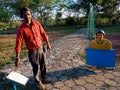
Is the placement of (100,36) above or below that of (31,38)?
below

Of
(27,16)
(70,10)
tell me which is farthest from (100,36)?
(70,10)

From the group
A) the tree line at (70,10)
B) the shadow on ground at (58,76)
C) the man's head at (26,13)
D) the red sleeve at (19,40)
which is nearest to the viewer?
the man's head at (26,13)

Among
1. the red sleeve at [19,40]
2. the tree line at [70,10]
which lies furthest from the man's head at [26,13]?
the tree line at [70,10]

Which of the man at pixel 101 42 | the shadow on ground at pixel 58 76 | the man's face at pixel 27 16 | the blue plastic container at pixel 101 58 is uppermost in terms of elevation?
the man's face at pixel 27 16

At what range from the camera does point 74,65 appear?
6316 mm

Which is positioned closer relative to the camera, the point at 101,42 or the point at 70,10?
the point at 101,42

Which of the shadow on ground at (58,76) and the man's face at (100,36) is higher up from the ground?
the man's face at (100,36)

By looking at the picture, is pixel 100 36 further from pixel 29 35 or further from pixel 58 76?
pixel 29 35

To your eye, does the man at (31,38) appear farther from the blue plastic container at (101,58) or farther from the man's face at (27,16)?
the blue plastic container at (101,58)

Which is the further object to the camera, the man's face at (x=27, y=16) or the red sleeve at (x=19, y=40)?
the red sleeve at (x=19, y=40)

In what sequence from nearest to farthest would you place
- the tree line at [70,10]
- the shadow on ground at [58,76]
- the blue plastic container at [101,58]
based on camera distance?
the shadow on ground at [58,76]
the blue plastic container at [101,58]
the tree line at [70,10]

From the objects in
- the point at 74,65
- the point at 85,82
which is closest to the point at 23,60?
the point at 74,65

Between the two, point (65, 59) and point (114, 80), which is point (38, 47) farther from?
point (65, 59)

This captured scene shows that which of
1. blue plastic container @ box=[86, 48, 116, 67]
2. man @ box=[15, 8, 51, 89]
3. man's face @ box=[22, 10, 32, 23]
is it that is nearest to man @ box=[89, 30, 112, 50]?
blue plastic container @ box=[86, 48, 116, 67]
